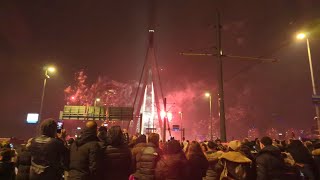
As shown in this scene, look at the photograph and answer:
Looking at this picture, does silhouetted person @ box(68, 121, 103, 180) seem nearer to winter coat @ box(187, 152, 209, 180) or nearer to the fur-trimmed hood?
winter coat @ box(187, 152, 209, 180)

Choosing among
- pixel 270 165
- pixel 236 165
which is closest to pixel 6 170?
pixel 236 165

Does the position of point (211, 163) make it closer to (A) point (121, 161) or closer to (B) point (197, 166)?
(B) point (197, 166)

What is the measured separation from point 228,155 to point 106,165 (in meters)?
2.87

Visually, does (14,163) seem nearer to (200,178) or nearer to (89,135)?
(89,135)

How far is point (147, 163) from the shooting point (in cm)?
Result: 689

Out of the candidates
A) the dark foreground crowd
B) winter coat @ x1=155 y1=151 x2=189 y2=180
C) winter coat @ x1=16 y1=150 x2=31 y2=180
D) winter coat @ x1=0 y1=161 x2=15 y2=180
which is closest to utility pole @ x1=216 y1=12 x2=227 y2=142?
the dark foreground crowd

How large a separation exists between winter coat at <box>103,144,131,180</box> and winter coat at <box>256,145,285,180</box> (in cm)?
330

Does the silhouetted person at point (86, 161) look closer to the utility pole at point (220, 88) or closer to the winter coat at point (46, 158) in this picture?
the winter coat at point (46, 158)

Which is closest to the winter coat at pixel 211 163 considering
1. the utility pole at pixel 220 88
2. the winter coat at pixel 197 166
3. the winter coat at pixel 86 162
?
the winter coat at pixel 197 166

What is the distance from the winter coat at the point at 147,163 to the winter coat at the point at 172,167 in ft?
0.47

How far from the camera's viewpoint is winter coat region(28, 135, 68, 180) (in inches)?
235

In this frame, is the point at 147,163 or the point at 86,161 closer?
the point at 86,161

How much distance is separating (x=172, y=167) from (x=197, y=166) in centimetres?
84

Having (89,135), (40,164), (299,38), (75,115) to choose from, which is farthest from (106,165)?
(75,115)
